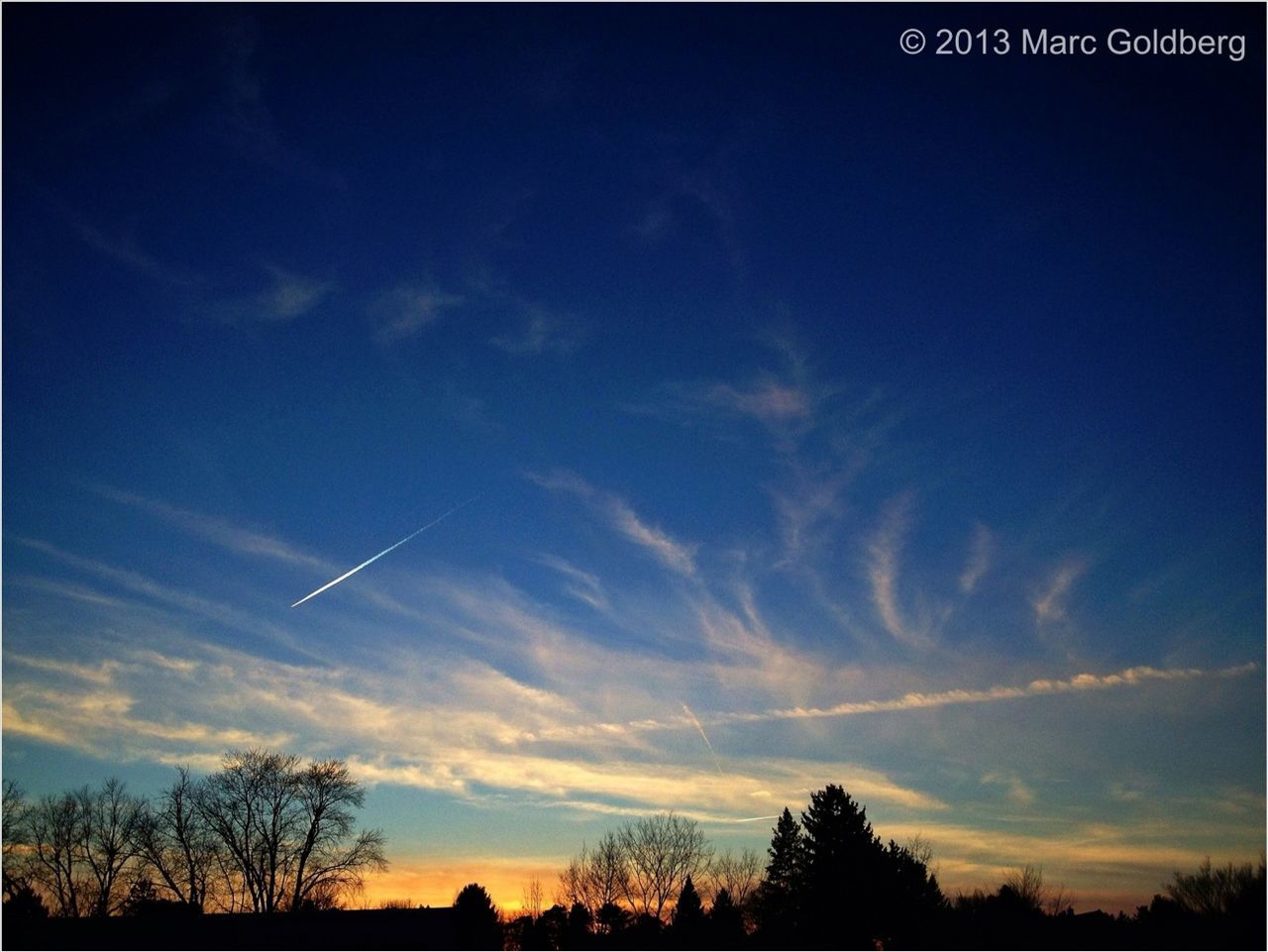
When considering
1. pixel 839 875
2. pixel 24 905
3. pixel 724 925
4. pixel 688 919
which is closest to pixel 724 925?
pixel 724 925

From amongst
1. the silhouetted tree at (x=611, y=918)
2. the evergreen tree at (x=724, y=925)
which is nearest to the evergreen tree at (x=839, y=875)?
the evergreen tree at (x=724, y=925)

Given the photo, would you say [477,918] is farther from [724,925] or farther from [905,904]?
[905,904]

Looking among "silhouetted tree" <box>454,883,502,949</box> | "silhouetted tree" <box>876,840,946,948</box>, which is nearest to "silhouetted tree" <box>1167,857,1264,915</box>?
"silhouetted tree" <box>876,840,946,948</box>

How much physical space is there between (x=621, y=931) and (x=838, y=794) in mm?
31759

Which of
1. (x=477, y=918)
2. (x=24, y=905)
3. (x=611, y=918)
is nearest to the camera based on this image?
(x=24, y=905)

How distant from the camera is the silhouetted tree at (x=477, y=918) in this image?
2835 inches

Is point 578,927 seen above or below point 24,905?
below

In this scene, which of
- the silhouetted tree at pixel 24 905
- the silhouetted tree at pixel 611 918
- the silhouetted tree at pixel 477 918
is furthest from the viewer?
the silhouetted tree at pixel 611 918

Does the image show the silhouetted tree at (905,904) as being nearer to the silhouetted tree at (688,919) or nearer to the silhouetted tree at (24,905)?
the silhouetted tree at (688,919)

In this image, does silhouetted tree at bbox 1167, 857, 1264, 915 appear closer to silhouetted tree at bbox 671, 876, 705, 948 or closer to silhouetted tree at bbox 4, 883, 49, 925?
silhouetted tree at bbox 671, 876, 705, 948

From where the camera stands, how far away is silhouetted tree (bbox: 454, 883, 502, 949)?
72.0m

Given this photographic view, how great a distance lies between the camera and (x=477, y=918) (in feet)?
247

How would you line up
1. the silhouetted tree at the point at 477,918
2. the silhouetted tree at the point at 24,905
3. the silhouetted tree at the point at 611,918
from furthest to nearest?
the silhouetted tree at the point at 611,918 → the silhouetted tree at the point at 477,918 → the silhouetted tree at the point at 24,905

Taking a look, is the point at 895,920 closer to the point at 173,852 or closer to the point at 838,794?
the point at 838,794
